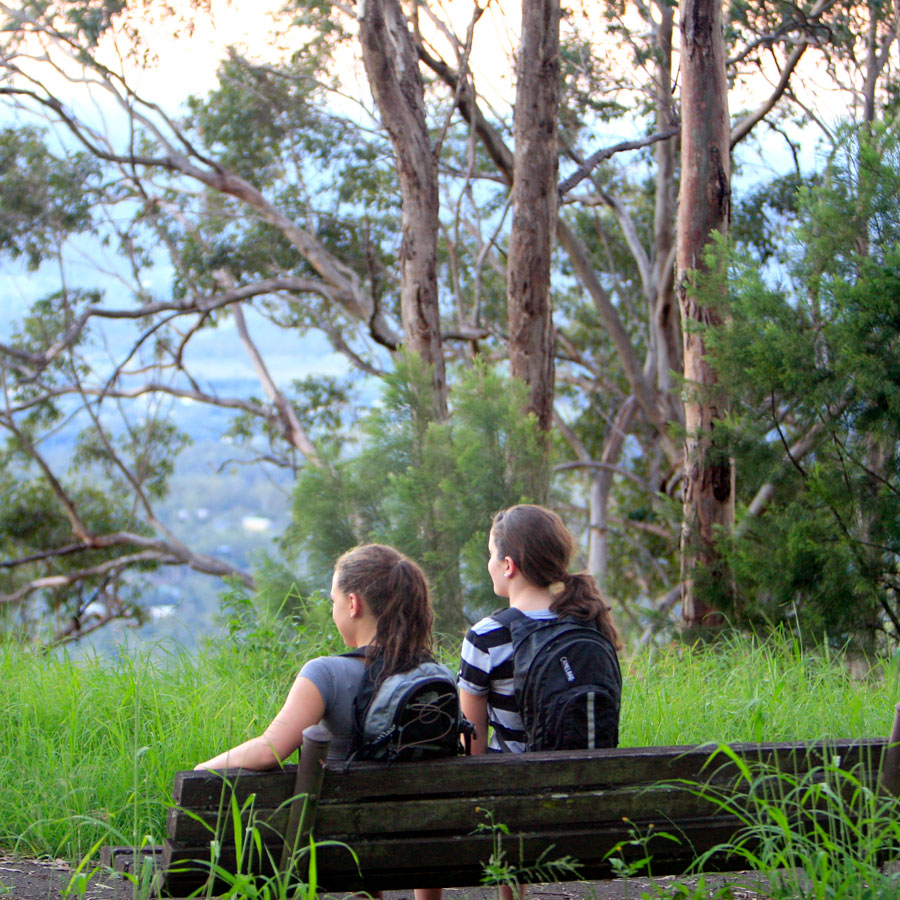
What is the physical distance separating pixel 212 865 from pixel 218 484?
77.0ft

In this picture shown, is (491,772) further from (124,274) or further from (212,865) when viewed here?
(124,274)

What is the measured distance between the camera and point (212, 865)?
203 centimetres

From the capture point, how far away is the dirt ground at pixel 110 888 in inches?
115

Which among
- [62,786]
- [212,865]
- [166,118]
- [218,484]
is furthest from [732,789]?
[218,484]

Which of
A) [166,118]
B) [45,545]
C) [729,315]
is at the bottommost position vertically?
[45,545]

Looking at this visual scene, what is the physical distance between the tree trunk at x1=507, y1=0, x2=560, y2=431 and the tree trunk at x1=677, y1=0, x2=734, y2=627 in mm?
1288

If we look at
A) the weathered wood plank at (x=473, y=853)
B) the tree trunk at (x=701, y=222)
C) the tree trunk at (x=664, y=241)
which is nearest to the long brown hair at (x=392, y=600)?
the weathered wood plank at (x=473, y=853)

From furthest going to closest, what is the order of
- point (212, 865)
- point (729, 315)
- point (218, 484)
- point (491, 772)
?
1. point (218, 484)
2. point (729, 315)
3. point (491, 772)
4. point (212, 865)

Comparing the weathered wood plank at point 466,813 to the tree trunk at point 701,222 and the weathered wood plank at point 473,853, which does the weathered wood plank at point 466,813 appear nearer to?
the weathered wood plank at point 473,853

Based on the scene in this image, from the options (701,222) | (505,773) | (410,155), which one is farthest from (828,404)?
(410,155)

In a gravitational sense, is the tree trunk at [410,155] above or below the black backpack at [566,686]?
above

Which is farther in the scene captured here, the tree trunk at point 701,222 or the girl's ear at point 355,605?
the tree trunk at point 701,222

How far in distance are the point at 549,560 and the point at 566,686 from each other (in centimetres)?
32

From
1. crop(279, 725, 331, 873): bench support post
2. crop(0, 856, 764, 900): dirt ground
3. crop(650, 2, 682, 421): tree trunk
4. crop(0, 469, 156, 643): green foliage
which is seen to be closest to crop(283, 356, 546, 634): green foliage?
crop(0, 856, 764, 900): dirt ground
